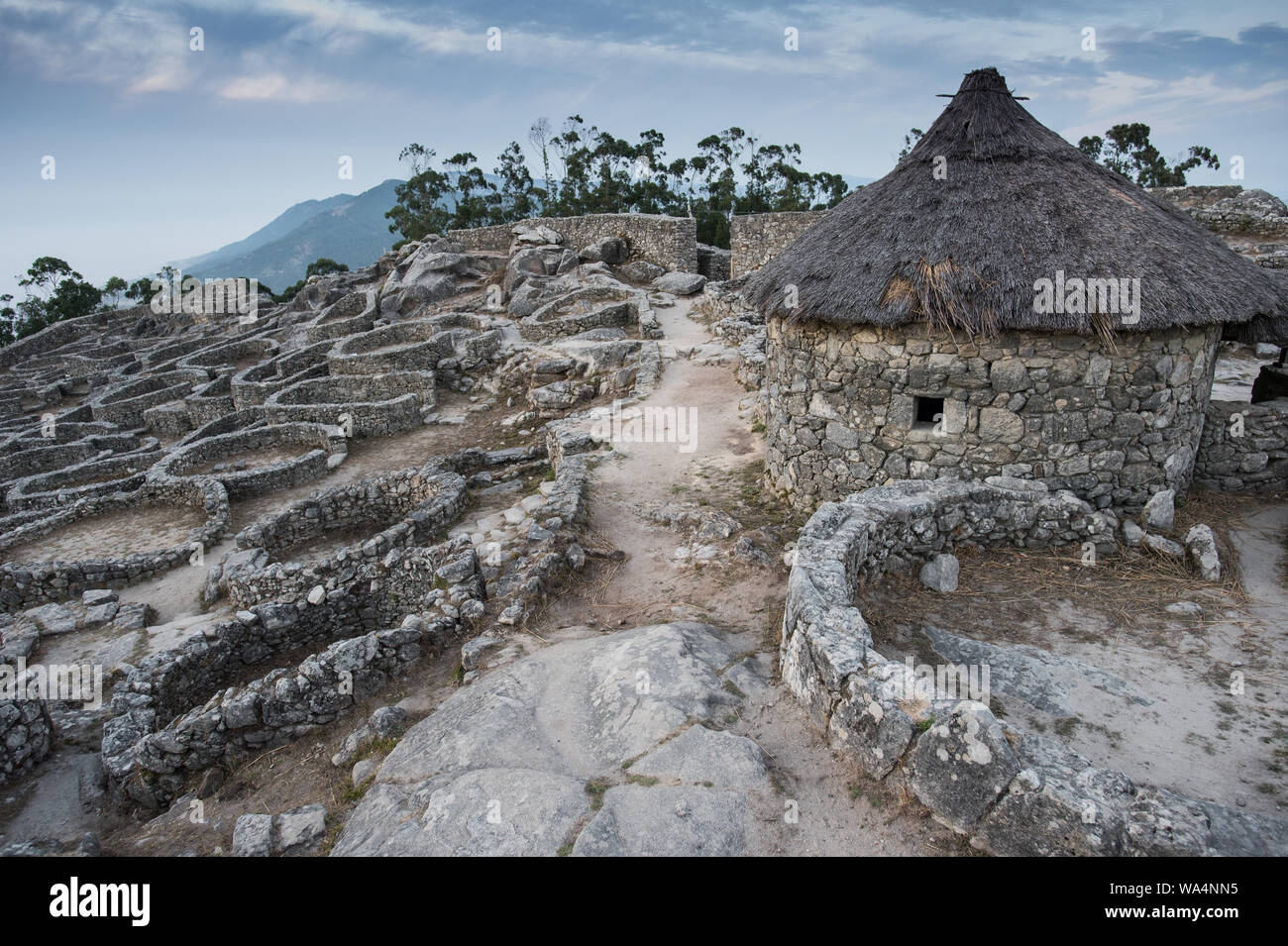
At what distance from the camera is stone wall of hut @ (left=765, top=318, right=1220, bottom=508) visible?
24.5 ft

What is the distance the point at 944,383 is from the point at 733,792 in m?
5.43

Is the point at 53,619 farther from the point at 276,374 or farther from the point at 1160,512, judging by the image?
the point at 276,374

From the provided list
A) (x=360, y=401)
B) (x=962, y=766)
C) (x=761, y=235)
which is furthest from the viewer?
(x=761, y=235)

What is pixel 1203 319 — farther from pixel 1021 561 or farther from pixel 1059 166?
pixel 1021 561

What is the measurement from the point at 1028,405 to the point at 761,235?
22.6 meters

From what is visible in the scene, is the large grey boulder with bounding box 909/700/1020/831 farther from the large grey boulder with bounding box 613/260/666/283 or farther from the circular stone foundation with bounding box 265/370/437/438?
the large grey boulder with bounding box 613/260/666/283

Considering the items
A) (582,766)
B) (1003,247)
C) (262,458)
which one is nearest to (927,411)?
(1003,247)

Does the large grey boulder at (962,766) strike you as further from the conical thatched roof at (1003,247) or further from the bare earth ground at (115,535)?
the bare earth ground at (115,535)

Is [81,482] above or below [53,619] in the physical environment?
above

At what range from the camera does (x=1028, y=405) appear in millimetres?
7574

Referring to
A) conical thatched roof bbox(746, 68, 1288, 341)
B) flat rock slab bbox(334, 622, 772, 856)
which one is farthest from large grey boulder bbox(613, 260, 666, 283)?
flat rock slab bbox(334, 622, 772, 856)

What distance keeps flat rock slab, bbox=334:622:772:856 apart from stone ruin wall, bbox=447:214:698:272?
A: 25.9 metres

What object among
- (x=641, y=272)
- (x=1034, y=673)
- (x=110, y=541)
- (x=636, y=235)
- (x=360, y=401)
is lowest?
(x=110, y=541)

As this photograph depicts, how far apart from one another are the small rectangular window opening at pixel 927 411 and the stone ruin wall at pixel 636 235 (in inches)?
855
